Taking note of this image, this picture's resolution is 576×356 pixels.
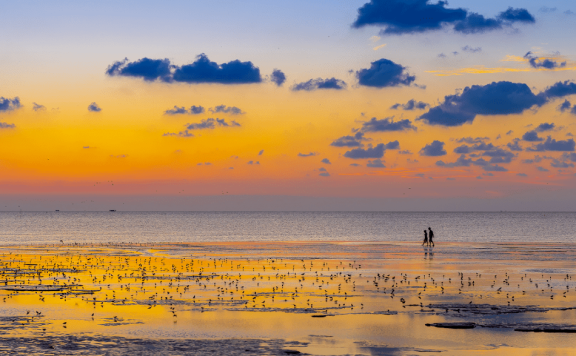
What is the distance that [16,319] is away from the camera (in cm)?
2733

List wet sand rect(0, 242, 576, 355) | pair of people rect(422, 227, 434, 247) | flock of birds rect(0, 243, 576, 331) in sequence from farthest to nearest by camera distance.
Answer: pair of people rect(422, 227, 434, 247)
flock of birds rect(0, 243, 576, 331)
wet sand rect(0, 242, 576, 355)

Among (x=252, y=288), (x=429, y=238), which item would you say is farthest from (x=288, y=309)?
(x=429, y=238)

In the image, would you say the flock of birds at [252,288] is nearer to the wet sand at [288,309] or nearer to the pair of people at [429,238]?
the wet sand at [288,309]

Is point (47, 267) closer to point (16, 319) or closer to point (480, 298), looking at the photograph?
point (16, 319)

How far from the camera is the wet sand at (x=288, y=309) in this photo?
22625 millimetres

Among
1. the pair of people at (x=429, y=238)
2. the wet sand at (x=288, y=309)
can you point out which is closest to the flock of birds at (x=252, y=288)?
the wet sand at (x=288, y=309)

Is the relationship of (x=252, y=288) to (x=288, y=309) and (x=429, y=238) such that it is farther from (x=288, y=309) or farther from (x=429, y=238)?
(x=429, y=238)

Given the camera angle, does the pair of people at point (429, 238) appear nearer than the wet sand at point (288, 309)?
No

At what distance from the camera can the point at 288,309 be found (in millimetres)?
29984

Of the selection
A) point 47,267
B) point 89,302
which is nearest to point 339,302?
point 89,302

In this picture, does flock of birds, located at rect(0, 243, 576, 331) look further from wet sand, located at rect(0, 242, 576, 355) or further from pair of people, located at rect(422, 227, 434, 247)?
pair of people, located at rect(422, 227, 434, 247)

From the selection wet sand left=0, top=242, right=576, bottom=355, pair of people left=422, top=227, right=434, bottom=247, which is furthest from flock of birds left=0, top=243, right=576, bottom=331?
pair of people left=422, top=227, right=434, bottom=247

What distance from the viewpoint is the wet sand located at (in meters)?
22.6

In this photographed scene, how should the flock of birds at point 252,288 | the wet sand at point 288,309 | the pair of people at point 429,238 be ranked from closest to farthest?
the wet sand at point 288,309, the flock of birds at point 252,288, the pair of people at point 429,238
